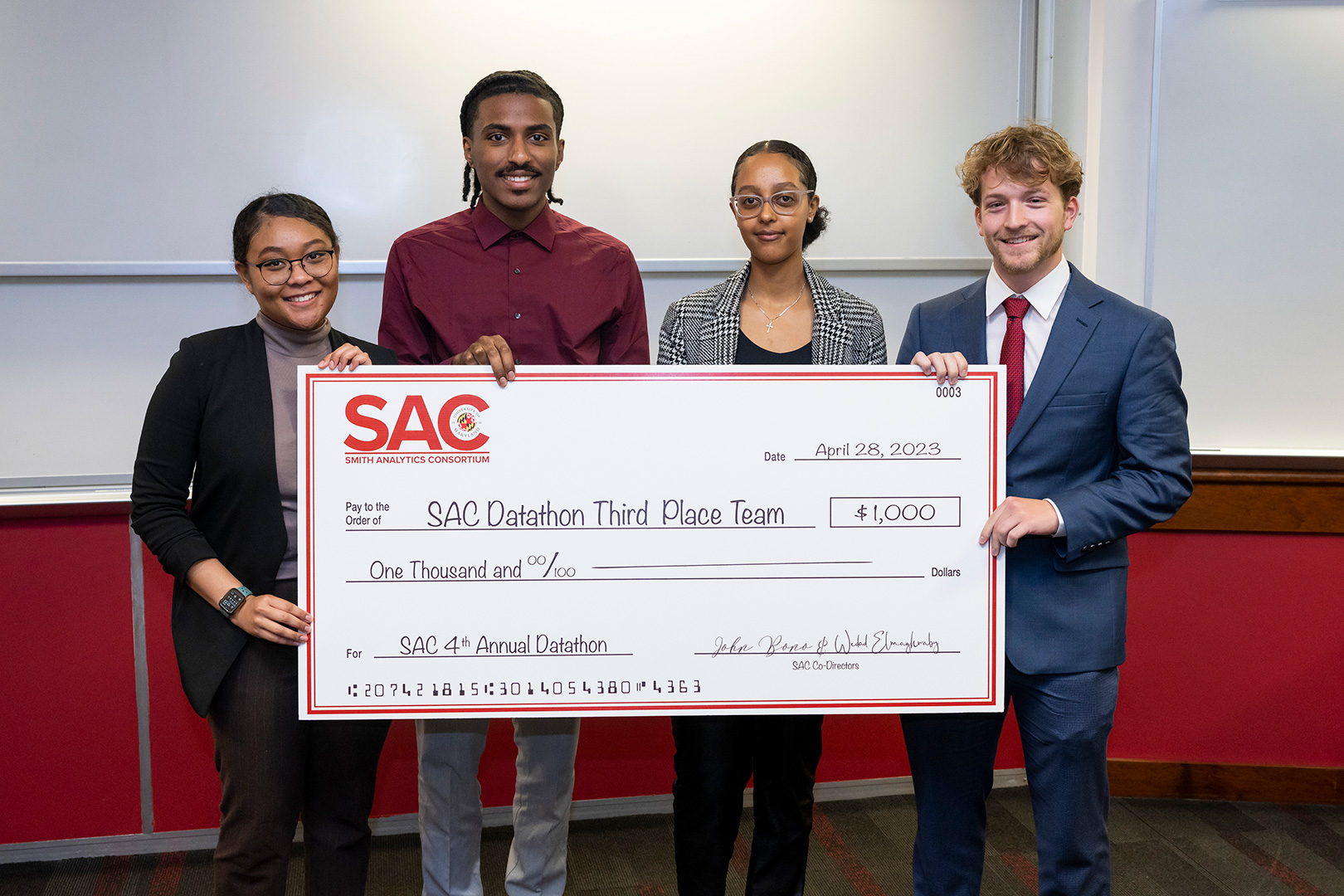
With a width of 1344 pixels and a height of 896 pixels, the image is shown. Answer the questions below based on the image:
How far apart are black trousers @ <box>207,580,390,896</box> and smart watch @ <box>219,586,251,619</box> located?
81 millimetres

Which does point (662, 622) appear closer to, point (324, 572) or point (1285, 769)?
point (324, 572)

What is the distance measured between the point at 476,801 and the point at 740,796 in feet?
2.06

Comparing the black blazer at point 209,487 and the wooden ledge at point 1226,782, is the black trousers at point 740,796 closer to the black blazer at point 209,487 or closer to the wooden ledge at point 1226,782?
the black blazer at point 209,487

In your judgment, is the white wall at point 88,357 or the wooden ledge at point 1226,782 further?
the wooden ledge at point 1226,782

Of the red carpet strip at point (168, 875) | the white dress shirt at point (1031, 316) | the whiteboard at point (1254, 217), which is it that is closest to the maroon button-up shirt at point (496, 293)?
the white dress shirt at point (1031, 316)

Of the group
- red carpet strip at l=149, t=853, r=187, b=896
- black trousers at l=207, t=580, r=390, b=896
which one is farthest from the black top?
red carpet strip at l=149, t=853, r=187, b=896

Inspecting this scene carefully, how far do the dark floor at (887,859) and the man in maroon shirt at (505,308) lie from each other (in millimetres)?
584

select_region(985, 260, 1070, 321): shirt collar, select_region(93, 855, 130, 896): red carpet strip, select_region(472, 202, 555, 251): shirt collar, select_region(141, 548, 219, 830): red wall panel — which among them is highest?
select_region(472, 202, 555, 251): shirt collar

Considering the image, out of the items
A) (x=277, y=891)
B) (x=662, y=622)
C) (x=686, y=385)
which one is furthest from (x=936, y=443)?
(x=277, y=891)

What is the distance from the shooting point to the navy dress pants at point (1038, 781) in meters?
1.76

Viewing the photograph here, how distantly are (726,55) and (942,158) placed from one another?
0.82m

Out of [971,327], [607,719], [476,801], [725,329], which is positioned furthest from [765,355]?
A: [607,719]

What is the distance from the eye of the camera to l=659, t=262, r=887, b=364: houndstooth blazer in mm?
2016

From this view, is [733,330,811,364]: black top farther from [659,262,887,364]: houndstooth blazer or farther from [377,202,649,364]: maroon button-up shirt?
[377,202,649,364]: maroon button-up shirt
